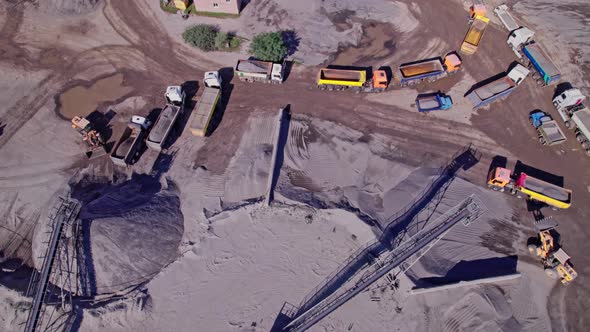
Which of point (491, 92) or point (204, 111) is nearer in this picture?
point (204, 111)

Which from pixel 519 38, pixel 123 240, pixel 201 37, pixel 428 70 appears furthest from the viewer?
pixel 201 37

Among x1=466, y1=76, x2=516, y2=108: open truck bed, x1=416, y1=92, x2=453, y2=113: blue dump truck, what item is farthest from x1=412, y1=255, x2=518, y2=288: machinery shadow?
x1=466, y1=76, x2=516, y2=108: open truck bed

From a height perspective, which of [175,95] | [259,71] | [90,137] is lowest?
[90,137]

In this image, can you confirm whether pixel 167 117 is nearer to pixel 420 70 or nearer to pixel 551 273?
pixel 420 70

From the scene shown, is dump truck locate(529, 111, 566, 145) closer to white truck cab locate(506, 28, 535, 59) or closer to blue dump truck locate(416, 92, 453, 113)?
blue dump truck locate(416, 92, 453, 113)

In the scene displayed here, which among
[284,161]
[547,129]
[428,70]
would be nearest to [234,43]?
[284,161]

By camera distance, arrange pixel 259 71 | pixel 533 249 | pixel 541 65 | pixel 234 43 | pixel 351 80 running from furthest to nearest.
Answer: pixel 234 43 → pixel 259 71 → pixel 541 65 → pixel 351 80 → pixel 533 249

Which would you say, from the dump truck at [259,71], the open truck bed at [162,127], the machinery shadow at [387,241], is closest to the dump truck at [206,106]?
the open truck bed at [162,127]

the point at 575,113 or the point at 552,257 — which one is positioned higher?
the point at 575,113
